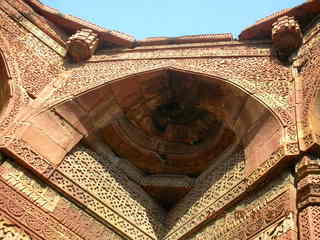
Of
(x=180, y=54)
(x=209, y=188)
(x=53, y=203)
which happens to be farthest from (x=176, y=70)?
(x=53, y=203)

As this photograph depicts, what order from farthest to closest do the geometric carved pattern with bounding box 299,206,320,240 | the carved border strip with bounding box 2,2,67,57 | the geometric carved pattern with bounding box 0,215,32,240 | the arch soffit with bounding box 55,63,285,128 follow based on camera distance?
the carved border strip with bounding box 2,2,67,57 → the arch soffit with bounding box 55,63,285,128 → the geometric carved pattern with bounding box 0,215,32,240 → the geometric carved pattern with bounding box 299,206,320,240

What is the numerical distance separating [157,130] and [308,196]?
3379 mm

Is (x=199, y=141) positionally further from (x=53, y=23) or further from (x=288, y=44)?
(x=53, y=23)

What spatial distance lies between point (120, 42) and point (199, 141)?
2146mm

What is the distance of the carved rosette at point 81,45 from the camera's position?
623cm

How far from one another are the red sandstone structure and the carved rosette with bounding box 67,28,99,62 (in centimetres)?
2

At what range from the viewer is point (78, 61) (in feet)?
20.8

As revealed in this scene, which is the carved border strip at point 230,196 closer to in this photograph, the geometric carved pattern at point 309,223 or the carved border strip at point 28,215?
the geometric carved pattern at point 309,223

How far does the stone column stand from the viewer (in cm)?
309

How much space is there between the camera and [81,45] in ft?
20.4

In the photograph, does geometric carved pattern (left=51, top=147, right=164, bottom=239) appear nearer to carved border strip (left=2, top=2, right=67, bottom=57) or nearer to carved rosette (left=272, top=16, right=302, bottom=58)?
carved border strip (left=2, top=2, right=67, bottom=57)

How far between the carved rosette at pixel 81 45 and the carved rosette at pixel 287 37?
9.30 ft

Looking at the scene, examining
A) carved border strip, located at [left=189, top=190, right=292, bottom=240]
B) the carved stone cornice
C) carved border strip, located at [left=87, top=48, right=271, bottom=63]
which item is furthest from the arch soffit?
carved border strip, located at [left=189, top=190, right=292, bottom=240]

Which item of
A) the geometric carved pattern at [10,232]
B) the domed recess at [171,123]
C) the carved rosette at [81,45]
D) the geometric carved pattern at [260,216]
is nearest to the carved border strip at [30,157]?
the geometric carved pattern at [10,232]
